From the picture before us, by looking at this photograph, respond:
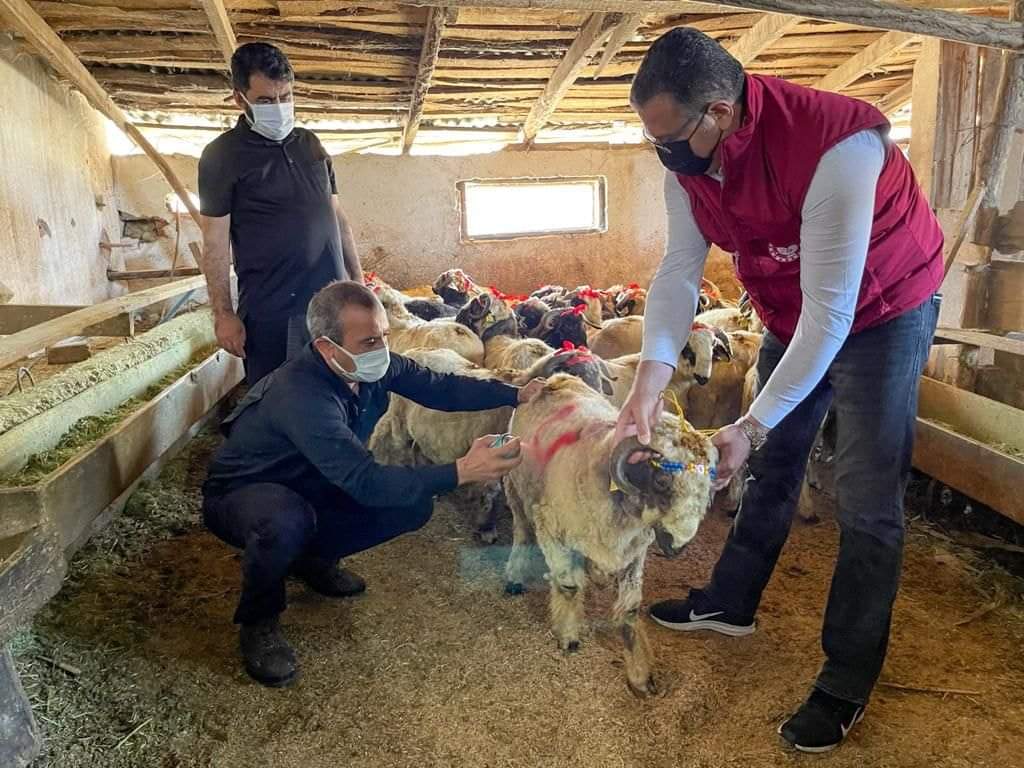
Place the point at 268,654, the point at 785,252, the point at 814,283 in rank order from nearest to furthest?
the point at 814,283
the point at 785,252
the point at 268,654

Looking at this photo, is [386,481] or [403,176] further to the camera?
[403,176]

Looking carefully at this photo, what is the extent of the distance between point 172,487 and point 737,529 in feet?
12.3

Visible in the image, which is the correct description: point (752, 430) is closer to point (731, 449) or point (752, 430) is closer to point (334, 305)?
point (731, 449)

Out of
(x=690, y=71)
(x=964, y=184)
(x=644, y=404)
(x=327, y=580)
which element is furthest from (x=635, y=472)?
(x=964, y=184)

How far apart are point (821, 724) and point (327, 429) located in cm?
213

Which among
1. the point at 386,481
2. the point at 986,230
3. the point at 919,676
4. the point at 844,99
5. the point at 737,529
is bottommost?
the point at 919,676

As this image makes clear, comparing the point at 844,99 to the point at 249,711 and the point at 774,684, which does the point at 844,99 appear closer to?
the point at 774,684

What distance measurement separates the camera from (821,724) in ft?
8.37

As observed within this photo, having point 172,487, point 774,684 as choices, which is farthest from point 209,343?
point 774,684

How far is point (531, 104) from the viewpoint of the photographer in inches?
386

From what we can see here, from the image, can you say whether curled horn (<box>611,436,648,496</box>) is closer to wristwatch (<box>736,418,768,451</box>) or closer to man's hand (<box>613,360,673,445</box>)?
man's hand (<box>613,360,673,445</box>)

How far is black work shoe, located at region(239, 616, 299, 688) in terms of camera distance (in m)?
2.94

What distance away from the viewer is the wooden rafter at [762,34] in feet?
21.9

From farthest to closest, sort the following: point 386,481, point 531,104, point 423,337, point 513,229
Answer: point 513,229, point 531,104, point 423,337, point 386,481
